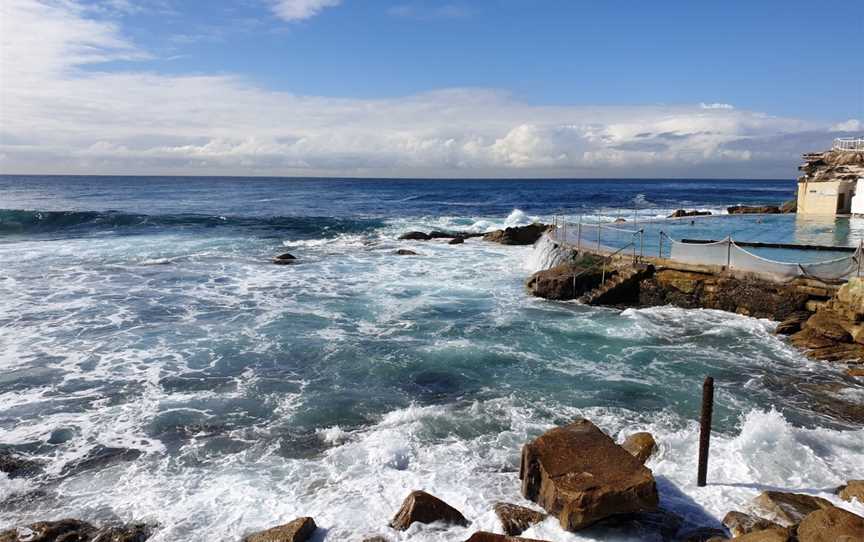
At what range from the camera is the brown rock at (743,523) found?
6.81 metres

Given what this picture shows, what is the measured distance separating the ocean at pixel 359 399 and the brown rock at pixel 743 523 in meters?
0.28

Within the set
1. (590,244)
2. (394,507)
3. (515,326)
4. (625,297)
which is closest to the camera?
(394,507)

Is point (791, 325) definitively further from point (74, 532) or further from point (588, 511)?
point (74, 532)

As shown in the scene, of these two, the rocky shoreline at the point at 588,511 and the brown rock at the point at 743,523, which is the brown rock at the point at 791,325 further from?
the brown rock at the point at 743,523

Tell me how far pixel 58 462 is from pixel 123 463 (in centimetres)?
106

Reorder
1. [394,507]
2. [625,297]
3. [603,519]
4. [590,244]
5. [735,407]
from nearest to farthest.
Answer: [603,519] → [394,507] → [735,407] → [625,297] → [590,244]

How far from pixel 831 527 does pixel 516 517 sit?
3511 mm

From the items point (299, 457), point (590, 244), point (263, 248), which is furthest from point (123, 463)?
point (263, 248)

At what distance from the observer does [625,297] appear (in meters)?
18.2

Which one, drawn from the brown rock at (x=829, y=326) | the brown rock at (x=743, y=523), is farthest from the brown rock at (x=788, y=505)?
the brown rock at (x=829, y=326)

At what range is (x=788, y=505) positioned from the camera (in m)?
7.30

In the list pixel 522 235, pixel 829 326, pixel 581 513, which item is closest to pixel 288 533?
pixel 581 513

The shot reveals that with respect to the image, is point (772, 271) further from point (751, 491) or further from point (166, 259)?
point (166, 259)

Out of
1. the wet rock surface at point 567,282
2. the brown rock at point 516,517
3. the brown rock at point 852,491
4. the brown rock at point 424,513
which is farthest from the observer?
the wet rock surface at point 567,282
